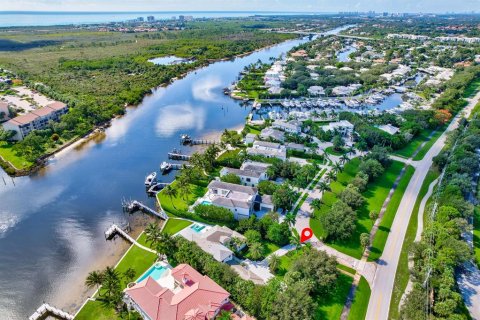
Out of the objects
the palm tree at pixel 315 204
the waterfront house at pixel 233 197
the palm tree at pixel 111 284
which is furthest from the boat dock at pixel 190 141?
the palm tree at pixel 111 284

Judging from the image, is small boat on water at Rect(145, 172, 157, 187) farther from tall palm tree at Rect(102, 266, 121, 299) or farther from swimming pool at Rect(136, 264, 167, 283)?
tall palm tree at Rect(102, 266, 121, 299)

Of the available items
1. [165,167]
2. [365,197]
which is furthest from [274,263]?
[165,167]

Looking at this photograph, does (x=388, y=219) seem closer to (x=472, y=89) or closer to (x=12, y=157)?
(x=12, y=157)

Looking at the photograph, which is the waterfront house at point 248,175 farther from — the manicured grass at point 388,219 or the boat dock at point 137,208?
the manicured grass at point 388,219

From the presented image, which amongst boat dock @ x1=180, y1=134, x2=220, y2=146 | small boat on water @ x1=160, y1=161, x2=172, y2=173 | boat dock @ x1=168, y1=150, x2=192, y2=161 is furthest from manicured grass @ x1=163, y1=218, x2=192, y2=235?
boat dock @ x1=180, y1=134, x2=220, y2=146

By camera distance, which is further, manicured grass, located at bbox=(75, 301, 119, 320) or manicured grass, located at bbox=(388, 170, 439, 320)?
manicured grass, located at bbox=(388, 170, 439, 320)
